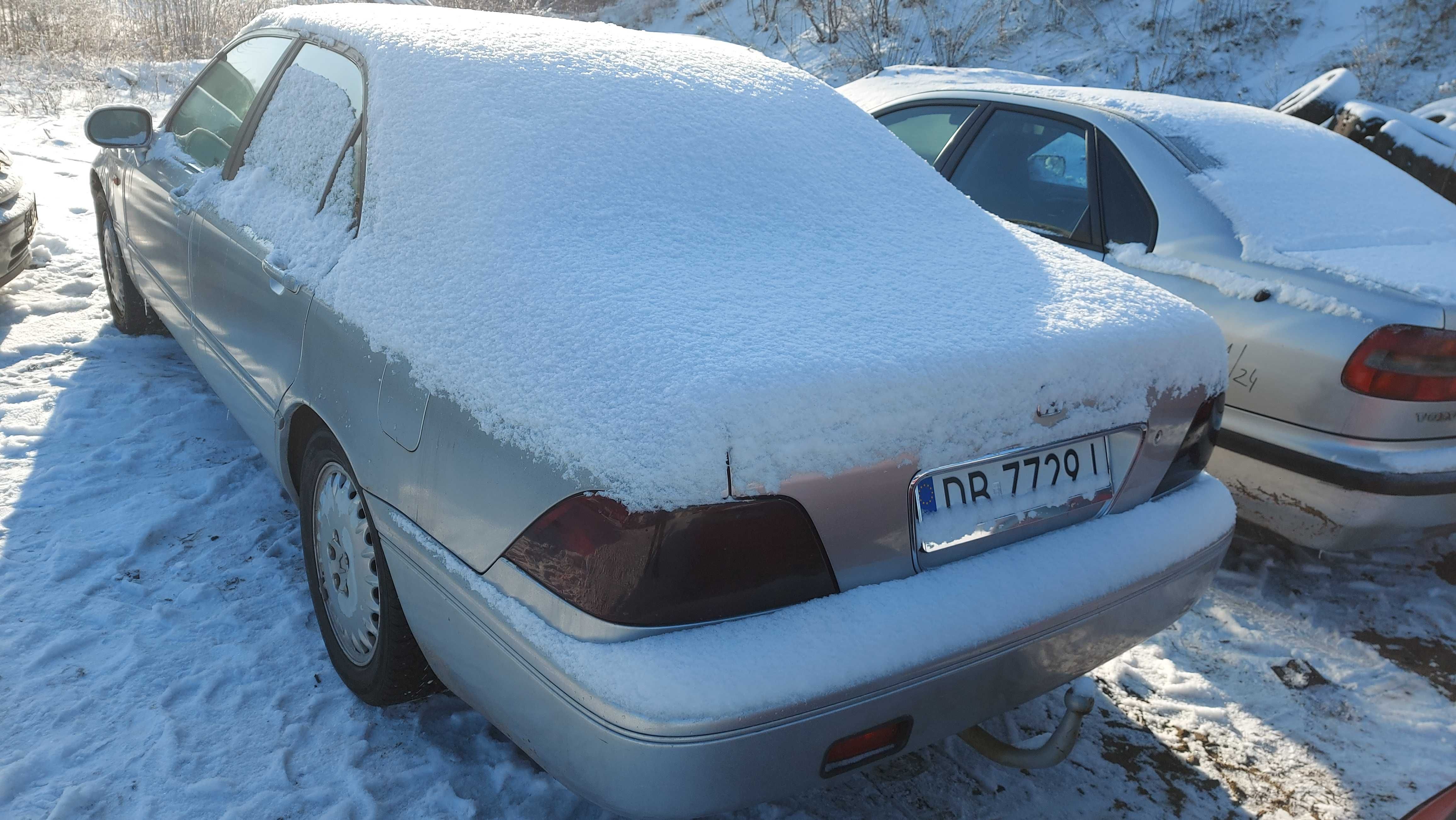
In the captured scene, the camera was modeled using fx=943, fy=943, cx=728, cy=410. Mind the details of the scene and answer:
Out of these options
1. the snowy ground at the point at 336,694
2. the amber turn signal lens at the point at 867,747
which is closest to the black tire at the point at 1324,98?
the snowy ground at the point at 336,694

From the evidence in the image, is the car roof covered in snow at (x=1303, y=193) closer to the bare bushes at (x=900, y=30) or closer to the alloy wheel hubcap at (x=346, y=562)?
the alloy wheel hubcap at (x=346, y=562)

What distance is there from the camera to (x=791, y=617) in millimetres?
1445

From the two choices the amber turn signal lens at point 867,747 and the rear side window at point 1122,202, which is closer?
the amber turn signal lens at point 867,747

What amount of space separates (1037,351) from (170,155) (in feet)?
9.86

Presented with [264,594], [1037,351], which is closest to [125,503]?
[264,594]

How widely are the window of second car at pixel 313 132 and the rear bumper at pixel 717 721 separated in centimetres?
93

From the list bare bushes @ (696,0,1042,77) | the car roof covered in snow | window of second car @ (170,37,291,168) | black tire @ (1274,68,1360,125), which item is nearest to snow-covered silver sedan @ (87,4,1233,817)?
window of second car @ (170,37,291,168)

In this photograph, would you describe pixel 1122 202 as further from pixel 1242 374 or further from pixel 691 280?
pixel 691 280

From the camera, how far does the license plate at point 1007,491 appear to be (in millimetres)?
1568

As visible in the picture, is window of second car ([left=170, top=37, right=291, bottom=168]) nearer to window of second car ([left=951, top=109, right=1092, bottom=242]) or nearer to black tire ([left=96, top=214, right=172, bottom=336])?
black tire ([left=96, top=214, right=172, bottom=336])

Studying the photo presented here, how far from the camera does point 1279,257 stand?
2.88 meters

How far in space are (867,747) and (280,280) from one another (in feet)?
5.62

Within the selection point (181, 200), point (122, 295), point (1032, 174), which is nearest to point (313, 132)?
point (181, 200)

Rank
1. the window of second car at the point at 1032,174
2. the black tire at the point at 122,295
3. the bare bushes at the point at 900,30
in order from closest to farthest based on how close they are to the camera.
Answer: the window of second car at the point at 1032,174 → the black tire at the point at 122,295 → the bare bushes at the point at 900,30
